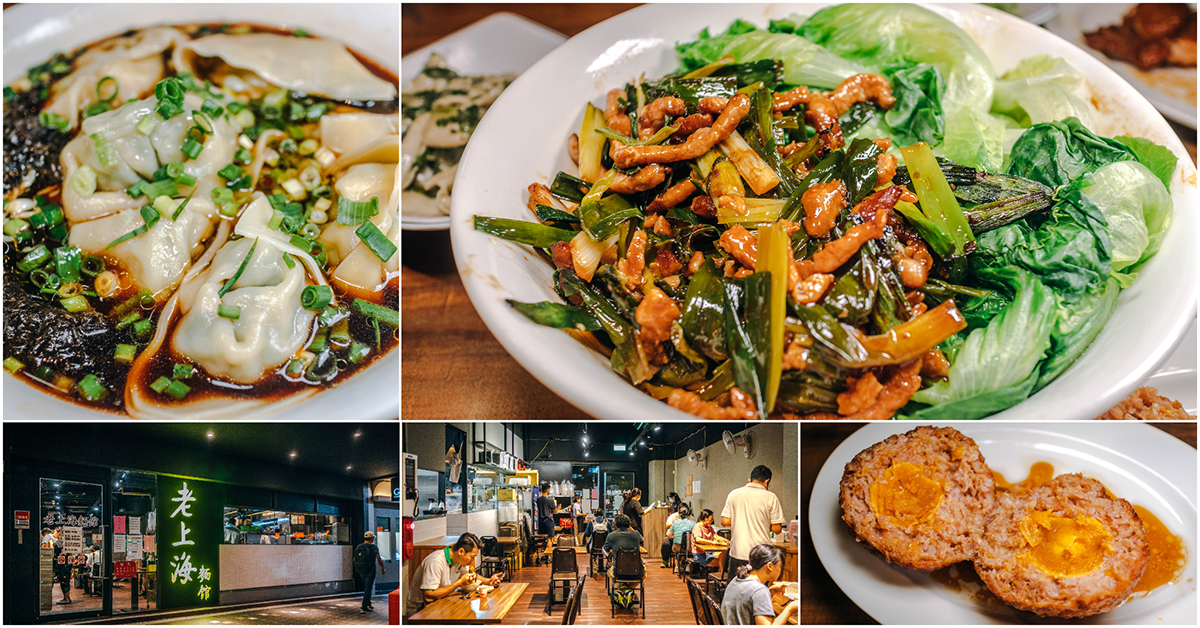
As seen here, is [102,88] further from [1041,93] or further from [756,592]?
[1041,93]

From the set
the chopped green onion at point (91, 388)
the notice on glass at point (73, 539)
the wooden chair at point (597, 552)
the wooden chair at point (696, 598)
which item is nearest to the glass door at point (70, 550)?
the notice on glass at point (73, 539)

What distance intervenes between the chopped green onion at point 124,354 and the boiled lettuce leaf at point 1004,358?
73.0 inches

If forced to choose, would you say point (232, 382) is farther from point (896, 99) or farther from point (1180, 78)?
point (1180, 78)

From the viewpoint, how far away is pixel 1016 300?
1167 millimetres

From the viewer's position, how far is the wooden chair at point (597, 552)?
144cm

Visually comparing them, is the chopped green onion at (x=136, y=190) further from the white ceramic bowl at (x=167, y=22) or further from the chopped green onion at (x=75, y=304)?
the white ceramic bowl at (x=167, y=22)

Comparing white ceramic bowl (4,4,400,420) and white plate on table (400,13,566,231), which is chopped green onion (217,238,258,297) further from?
white plate on table (400,13,566,231)

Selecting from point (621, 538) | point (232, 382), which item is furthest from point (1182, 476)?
point (232, 382)

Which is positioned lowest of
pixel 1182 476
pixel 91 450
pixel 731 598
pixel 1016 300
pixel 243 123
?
pixel 731 598

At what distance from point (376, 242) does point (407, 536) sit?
790 millimetres

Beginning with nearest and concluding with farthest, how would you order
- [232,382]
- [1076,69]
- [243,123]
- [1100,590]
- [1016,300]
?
[1016,300], [1100,590], [232,382], [1076,69], [243,123]

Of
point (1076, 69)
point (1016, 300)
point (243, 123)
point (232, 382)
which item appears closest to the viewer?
point (1016, 300)

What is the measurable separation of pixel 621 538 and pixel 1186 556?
1435 mm

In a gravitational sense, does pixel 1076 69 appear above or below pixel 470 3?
below
